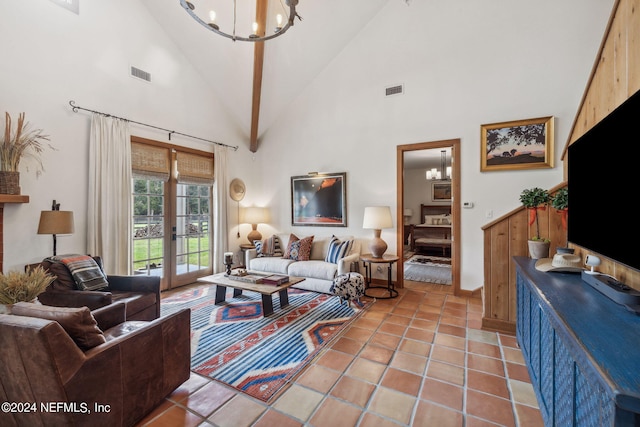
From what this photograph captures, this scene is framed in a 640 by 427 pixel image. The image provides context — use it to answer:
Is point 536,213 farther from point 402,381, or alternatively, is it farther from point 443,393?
point 402,381

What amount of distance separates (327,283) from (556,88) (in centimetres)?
394

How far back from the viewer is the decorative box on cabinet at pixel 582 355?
2.48 ft

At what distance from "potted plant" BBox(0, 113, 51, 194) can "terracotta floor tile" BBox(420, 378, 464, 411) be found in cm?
416

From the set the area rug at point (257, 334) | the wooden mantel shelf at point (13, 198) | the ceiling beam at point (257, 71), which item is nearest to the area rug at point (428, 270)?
the area rug at point (257, 334)

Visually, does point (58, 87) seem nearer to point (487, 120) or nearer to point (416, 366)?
point (416, 366)

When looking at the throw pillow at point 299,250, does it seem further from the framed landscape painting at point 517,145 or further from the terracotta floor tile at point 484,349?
the framed landscape painting at point 517,145

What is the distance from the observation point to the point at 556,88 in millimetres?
3555

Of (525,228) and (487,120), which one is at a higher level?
(487,120)

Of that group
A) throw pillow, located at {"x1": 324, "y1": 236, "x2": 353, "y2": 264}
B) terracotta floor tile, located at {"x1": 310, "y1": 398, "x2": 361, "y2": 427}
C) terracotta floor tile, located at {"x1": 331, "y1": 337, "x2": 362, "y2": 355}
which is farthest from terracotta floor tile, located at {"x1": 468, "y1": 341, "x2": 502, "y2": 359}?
throw pillow, located at {"x1": 324, "y1": 236, "x2": 353, "y2": 264}

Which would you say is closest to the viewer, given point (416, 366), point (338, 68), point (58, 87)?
point (416, 366)

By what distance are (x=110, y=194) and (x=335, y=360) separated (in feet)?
11.5

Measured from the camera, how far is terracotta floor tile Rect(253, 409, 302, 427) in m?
1.66

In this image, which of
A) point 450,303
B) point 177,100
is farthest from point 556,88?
point 177,100

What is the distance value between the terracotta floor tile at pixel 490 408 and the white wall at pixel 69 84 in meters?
4.40
